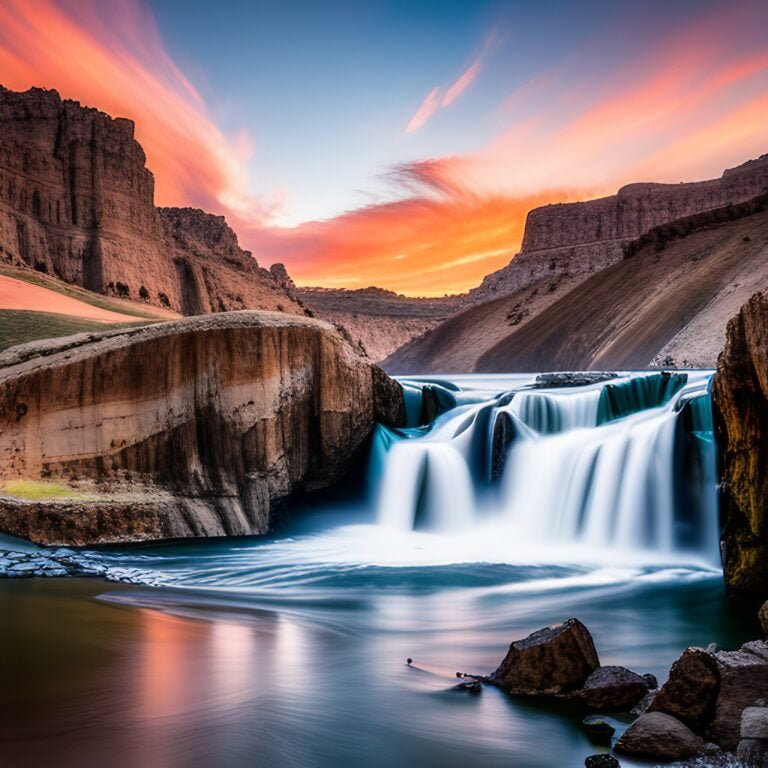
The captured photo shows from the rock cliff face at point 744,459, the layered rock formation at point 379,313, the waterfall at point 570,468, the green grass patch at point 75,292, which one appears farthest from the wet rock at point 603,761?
the layered rock formation at point 379,313

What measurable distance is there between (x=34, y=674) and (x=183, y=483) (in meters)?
5.56

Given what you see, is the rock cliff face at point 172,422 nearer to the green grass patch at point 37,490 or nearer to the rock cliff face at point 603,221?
the green grass patch at point 37,490

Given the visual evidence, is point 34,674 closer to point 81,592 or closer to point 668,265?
point 81,592

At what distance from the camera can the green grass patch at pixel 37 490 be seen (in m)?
9.38

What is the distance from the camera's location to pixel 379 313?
12775 centimetres

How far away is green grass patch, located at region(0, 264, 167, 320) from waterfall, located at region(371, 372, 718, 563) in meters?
37.4

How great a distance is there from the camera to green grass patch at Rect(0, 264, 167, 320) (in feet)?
150

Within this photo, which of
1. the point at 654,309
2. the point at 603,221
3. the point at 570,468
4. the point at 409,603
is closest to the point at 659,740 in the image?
the point at 409,603

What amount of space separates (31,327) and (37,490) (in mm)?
8660

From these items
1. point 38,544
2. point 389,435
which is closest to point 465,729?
point 38,544

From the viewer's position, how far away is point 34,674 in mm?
4879

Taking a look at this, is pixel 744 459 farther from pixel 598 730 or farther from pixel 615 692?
pixel 598 730

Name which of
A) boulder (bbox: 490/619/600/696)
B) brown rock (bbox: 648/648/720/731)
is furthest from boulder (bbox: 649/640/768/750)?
boulder (bbox: 490/619/600/696)

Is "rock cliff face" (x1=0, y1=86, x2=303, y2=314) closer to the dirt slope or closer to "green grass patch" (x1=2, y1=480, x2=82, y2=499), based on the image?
the dirt slope
